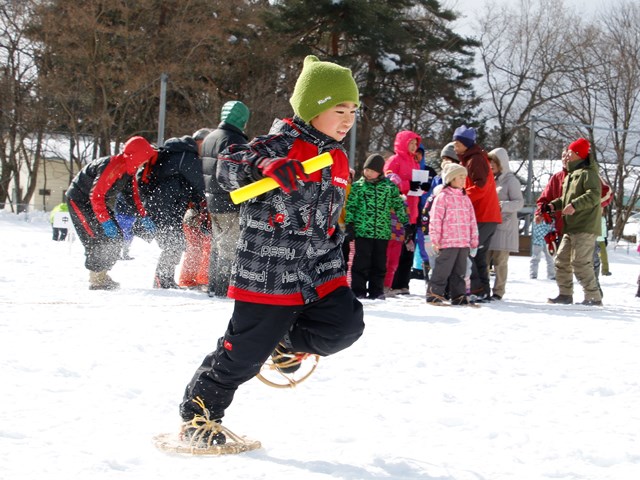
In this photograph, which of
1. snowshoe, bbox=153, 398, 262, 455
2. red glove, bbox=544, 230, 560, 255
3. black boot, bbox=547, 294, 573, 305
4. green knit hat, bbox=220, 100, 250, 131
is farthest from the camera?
red glove, bbox=544, 230, 560, 255

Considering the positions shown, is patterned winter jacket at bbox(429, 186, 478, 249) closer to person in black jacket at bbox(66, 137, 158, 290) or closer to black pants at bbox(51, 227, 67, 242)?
person in black jacket at bbox(66, 137, 158, 290)

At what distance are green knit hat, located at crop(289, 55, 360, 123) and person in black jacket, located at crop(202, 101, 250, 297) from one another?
377 centimetres

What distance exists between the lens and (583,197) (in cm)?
801

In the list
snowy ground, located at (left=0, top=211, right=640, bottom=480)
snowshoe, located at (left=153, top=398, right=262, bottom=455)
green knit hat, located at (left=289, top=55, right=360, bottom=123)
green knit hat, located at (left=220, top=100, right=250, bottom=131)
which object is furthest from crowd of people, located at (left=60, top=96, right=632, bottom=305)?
snowshoe, located at (left=153, top=398, right=262, bottom=455)

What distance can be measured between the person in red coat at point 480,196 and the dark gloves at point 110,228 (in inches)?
133

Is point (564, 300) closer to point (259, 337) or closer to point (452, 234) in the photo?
point (452, 234)

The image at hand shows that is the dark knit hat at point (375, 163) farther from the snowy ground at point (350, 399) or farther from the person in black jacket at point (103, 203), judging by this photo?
the person in black jacket at point (103, 203)

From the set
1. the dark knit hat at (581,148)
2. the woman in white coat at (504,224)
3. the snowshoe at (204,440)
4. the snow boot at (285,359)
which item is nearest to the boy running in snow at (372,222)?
the woman in white coat at (504,224)

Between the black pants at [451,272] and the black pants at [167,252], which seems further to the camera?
the black pants at [167,252]

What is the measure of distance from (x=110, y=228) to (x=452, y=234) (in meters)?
3.12

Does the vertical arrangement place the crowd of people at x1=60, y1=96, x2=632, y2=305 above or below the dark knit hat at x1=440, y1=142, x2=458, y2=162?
below

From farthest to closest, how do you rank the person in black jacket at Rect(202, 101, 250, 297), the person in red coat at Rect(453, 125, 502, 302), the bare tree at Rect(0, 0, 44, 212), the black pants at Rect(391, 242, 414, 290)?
the bare tree at Rect(0, 0, 44, 212) → the black pants at Rect(391, 242, 414, 290) → the person in red coat at Rect(453, 125, 502, 302) → the person in black jacket at Rect(202, 101, 250, 297)

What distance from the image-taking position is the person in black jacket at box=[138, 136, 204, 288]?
774 cm

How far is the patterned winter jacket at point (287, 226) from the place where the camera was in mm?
2945
